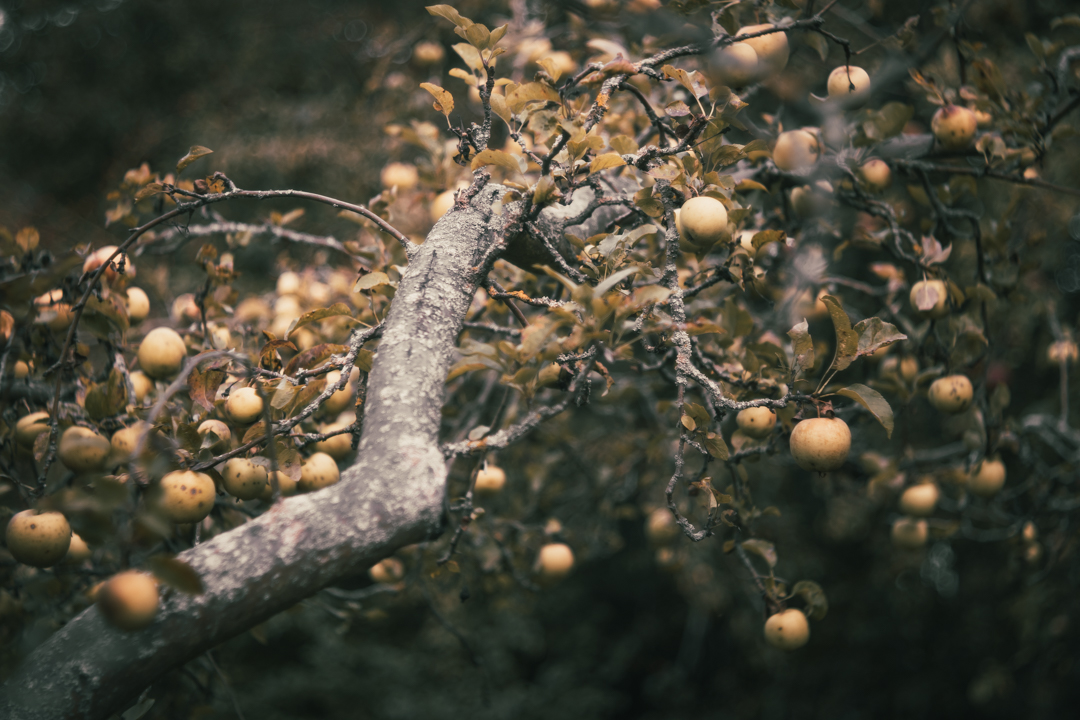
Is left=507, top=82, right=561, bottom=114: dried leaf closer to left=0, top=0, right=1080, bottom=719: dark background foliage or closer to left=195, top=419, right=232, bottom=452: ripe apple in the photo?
left=195, top=419, right=232, bottom=452: ripe apple

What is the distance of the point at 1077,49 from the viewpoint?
1.53 m

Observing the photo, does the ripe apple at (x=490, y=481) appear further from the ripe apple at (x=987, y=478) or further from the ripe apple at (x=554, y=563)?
the ripe apple at (x=987, y=478)

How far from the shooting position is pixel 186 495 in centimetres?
99

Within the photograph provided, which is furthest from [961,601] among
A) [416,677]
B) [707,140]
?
[707,140]

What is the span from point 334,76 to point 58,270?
5052mm

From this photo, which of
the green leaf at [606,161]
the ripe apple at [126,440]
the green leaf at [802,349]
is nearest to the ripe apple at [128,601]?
the ripe apple at [126,440]

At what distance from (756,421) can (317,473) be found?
880mm

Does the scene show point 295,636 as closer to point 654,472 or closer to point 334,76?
point 654,472

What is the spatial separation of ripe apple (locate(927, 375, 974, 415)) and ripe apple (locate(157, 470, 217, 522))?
162 centimetres

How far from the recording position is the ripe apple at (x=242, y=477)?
109 centimetres

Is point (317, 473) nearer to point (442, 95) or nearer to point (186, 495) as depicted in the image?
point (186, 495)

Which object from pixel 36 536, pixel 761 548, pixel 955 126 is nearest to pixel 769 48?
pixel 955 126

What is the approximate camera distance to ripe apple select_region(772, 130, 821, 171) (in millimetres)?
1374

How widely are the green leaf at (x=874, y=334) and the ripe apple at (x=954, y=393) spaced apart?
0.62m
